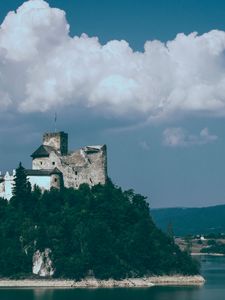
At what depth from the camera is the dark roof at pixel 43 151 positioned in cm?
9900

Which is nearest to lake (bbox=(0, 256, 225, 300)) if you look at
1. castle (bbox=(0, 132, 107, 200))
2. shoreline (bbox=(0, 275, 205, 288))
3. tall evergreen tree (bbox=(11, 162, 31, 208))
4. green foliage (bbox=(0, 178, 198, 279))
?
shoreline (bbox=(0, 275, 205, 288))

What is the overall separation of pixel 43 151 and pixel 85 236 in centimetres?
1329

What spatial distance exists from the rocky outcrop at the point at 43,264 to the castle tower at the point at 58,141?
13.7 meters

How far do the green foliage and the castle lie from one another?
128 centimetres

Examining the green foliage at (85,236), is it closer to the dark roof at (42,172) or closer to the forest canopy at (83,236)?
the forest canopy at (83,236)

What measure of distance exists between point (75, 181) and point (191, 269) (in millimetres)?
17681

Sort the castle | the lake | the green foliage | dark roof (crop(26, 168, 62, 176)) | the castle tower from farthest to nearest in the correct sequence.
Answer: the castle tower → the castle → dark roof (crop(26, 168, 62, 176)) → the green foliage → the lake

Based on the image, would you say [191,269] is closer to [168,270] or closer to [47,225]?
[168,270]

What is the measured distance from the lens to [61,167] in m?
97.7

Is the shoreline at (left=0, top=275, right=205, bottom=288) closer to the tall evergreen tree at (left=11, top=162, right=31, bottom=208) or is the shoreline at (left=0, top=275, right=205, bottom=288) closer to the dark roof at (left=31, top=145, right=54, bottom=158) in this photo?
the tall evergreen tree at (left=11, top=162, right=31, bottom=208)

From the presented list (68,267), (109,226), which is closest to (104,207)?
(109,226)

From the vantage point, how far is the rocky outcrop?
91.5 meters

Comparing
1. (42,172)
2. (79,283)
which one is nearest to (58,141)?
(42,172)

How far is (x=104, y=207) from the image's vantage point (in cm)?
9612
